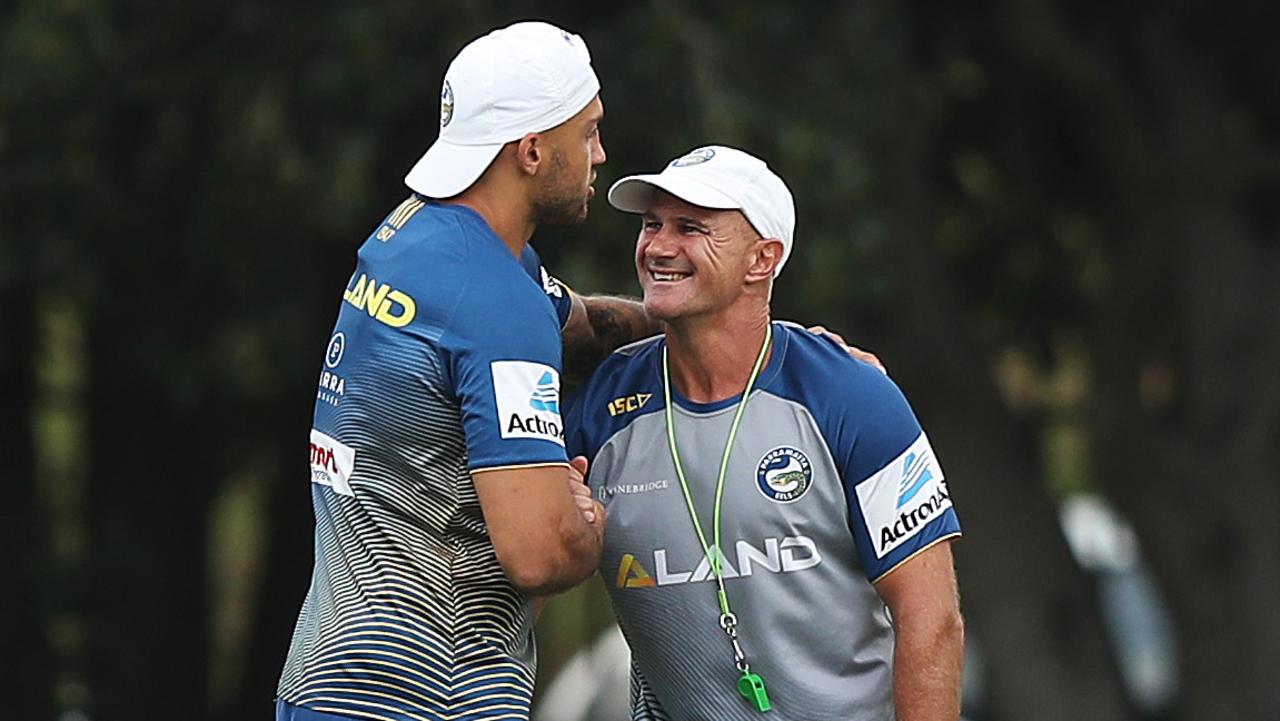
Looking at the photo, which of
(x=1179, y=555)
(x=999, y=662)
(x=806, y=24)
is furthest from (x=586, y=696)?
(x=806, y=24)

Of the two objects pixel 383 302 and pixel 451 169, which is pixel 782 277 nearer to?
pixel 451 169

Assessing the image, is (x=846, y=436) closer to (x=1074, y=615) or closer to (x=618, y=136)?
(x=618, y=136)

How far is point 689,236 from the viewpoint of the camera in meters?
5.20

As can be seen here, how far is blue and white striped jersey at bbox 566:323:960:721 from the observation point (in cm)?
514

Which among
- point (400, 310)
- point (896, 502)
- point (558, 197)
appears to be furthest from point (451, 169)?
point (896, 502)

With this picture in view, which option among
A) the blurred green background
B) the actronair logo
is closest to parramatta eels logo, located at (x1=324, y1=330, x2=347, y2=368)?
the actronair logo

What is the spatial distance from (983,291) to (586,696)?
388 centimetres

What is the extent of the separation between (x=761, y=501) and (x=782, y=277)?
5.60 meters

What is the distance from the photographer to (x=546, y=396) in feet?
15.2

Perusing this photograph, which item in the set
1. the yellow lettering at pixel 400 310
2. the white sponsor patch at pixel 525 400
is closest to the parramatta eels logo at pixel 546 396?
the white sponsor patch at pixel 525 400

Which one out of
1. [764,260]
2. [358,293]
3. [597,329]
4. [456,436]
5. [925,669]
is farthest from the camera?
[597,329]

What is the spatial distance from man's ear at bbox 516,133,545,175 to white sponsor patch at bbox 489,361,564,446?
17.2 inches

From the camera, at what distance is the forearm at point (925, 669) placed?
507cm

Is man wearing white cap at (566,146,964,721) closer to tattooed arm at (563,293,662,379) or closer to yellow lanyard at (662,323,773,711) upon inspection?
yellow lanyard at (662,323,773,711)
